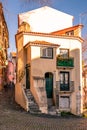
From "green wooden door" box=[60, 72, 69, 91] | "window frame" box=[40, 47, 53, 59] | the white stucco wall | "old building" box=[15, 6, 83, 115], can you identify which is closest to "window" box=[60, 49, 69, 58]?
"old building" box=[15, 6, 83, 115]

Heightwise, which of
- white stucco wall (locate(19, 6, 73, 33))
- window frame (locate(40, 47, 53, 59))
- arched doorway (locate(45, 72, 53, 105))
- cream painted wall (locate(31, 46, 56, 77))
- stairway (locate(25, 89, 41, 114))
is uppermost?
white stucco wall (locate(19, 6, 73, 33))

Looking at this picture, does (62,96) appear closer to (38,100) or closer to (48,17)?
(38,100)

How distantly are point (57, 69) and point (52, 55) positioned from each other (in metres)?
1.80

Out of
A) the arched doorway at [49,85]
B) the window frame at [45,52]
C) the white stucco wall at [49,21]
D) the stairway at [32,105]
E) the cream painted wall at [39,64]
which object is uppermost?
the white stucco wall at [49,21]

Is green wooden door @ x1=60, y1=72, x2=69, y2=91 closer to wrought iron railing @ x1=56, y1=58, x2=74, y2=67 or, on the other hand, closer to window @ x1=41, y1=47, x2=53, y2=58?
wrought iron railing @ x1=56, y1=58, x2=74, y2=67

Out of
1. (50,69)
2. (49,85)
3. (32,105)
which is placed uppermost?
(50,69)

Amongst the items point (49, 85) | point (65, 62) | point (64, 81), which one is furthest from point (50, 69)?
point (64, 81)

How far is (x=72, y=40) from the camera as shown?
34.5 metres

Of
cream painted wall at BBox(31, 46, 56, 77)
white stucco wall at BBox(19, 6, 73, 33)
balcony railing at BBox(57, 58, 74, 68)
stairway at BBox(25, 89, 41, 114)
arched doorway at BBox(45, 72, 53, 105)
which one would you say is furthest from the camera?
white stucco wall at BBox(19, 6, 73, 33)

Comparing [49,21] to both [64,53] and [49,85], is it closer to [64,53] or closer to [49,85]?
[64,53]

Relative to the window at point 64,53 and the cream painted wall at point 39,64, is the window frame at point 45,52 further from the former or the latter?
the window at point 64,53

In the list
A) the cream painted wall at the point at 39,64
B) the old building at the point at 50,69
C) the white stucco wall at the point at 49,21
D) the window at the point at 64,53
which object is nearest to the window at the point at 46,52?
the old building at the point at 50,69

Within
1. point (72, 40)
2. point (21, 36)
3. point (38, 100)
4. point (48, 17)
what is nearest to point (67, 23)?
point (48, 17)

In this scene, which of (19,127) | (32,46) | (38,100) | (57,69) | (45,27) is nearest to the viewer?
(19,127)
